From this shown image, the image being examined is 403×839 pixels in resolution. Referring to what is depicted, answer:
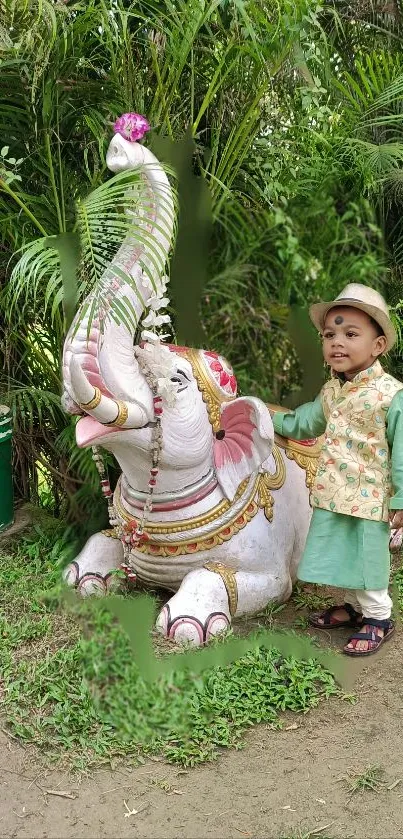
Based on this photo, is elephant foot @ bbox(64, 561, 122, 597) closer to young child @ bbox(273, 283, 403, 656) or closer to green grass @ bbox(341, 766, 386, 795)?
young child @ bbox(273, 283, 403, 656)

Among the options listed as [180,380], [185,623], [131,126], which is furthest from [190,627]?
[131,126]

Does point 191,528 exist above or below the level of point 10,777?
above

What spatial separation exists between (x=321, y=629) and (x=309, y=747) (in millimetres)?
605

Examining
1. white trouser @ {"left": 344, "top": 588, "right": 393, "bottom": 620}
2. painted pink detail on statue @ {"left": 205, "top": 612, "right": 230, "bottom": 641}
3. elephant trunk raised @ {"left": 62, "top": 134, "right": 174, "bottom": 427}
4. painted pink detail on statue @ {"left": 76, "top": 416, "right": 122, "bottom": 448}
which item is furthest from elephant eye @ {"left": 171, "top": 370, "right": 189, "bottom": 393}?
white trouser @ {"left": 344, "top": 588, "right": 393, "bottom": 620}

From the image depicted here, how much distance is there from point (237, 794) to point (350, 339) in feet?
4.07

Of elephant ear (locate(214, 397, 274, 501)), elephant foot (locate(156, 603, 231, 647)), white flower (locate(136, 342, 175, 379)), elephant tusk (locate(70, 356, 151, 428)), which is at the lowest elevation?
elephant foot (locate(156, 603, 231, 647))

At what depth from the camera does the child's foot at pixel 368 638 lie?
9.28 ft

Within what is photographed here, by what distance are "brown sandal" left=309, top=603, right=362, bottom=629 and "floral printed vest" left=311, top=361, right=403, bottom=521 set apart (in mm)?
428

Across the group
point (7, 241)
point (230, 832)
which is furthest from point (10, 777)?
point (7, 241)

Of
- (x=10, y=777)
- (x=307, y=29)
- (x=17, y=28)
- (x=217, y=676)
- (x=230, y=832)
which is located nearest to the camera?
(x=230, y=832)

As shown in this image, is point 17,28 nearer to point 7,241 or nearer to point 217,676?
point 7,241

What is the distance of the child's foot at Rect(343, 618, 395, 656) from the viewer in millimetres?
2828

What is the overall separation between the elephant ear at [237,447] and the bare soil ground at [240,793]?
28.7 inches

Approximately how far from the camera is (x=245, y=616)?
9.67ft
